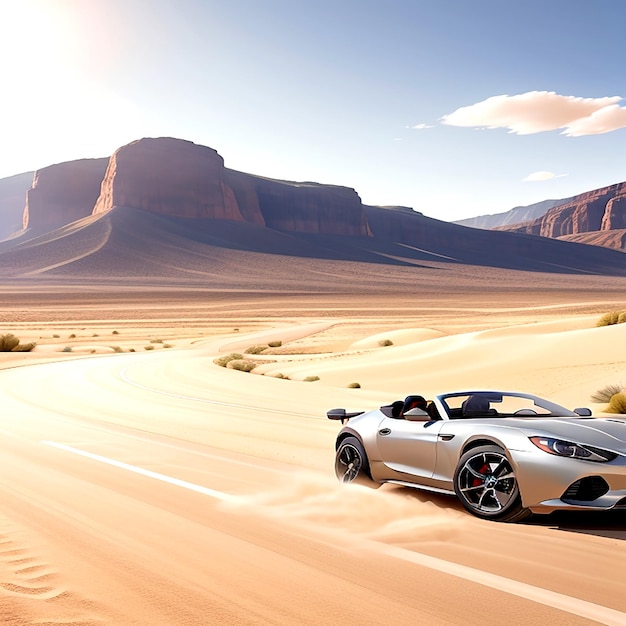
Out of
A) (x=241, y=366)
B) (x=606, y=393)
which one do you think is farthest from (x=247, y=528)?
(x=241, y=366)

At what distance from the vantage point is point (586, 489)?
5.90 metres

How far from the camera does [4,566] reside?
17.0ft

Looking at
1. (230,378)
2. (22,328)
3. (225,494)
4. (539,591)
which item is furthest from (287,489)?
(22,328)

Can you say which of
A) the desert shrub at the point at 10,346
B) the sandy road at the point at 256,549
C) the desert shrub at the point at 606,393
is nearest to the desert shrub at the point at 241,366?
the desert shrub at the point at 606,393

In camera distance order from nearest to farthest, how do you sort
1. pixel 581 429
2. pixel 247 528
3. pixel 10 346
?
pixel 247 528
pixel 581 429
pixel 10 346

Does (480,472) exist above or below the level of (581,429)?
below

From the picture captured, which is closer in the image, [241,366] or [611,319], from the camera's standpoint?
[241,366]

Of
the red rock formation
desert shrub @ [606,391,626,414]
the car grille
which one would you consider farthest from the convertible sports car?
the red rock formation

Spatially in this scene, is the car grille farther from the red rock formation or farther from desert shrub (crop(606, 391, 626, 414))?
the red rock formation

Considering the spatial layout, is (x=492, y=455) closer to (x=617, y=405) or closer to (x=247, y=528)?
(x=247, y=528)

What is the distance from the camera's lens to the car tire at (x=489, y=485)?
6.23 metres

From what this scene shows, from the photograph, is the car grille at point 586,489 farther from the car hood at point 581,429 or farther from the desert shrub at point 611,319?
the desert shrub at point 611,319

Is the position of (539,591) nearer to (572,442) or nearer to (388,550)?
(388,550)

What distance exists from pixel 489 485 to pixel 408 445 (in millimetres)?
1021
